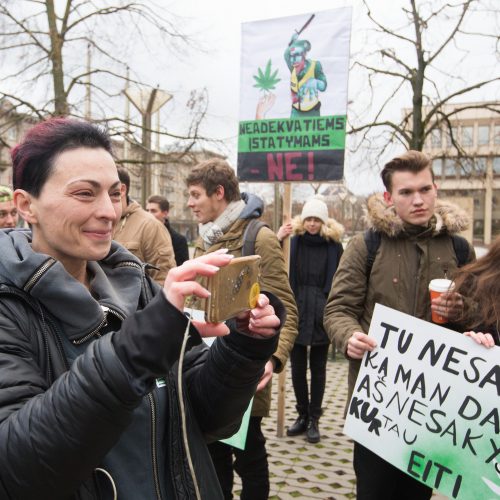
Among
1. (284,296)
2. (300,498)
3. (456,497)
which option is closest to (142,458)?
(456,497)

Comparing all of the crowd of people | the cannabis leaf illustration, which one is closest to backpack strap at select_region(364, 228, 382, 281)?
the crowd of people

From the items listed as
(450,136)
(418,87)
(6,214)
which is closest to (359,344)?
(6,214)

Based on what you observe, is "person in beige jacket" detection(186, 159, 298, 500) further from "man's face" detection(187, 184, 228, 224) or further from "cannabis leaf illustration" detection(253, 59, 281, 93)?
"cannabis leaf illustration" detection(253, 59, 281, 93)

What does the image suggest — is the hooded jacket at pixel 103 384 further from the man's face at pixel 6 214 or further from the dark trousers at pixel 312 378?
the dark trousers at pixel 312 378

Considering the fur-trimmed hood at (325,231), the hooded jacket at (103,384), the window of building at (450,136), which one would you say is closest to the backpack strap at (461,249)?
the hooded jacket at (103,384)

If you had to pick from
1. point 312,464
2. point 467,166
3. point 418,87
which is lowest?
point 312,464

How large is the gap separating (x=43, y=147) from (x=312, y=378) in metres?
4.13

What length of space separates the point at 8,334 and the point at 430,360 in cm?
173

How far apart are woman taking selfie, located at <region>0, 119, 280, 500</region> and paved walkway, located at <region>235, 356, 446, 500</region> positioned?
2.55 metres

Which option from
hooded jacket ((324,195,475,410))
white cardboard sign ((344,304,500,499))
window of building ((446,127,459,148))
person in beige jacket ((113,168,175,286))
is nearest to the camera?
white cardboard sign ((344,304,500,499))

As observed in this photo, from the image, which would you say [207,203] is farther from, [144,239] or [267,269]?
[144,239]

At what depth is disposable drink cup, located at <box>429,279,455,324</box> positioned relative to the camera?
2.36m

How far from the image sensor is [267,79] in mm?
4527

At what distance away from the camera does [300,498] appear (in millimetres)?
3762
